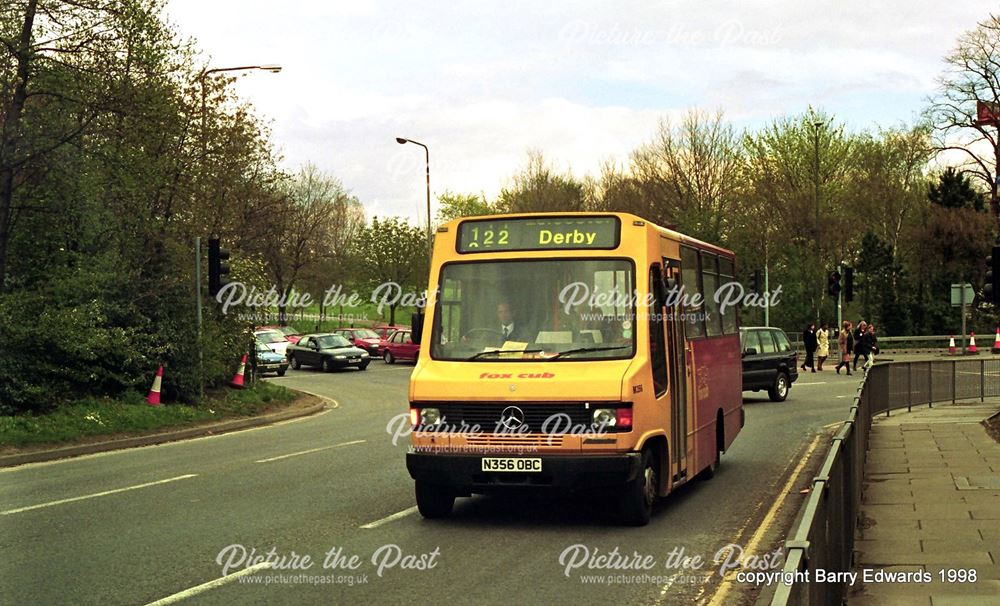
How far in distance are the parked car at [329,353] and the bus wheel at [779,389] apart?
24130mm

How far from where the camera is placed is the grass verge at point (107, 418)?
17.6 metres

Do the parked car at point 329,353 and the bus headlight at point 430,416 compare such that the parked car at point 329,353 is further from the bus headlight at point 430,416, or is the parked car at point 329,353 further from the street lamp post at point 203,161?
the bus headlight at point 430,416

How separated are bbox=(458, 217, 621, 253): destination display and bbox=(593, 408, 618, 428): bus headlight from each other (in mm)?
1789

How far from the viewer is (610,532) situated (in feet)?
31.2

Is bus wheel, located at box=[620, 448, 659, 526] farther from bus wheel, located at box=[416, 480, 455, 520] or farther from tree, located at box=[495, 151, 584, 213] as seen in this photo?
tree, located at box=[495, 151, 584, 213]

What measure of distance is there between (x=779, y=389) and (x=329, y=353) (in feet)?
82.2

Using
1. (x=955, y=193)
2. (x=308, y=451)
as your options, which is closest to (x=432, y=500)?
(x=308, y=451)

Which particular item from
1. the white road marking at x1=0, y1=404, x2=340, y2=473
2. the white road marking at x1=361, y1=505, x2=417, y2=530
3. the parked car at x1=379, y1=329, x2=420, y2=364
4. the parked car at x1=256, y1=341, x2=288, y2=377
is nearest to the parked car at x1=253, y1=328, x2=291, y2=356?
the parked car at x1=256, y1=341, x2=288, y2=377

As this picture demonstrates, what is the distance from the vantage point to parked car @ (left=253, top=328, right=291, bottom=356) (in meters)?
45.9

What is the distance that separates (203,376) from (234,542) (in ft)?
48.4

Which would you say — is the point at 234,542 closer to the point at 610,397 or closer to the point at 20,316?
the point at 610,397

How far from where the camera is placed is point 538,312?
10047 millimetres

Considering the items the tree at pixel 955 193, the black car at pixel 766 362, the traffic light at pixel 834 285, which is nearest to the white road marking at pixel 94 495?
the black car at pixel 766 362

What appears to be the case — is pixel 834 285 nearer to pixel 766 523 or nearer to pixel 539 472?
pixel 766 523
